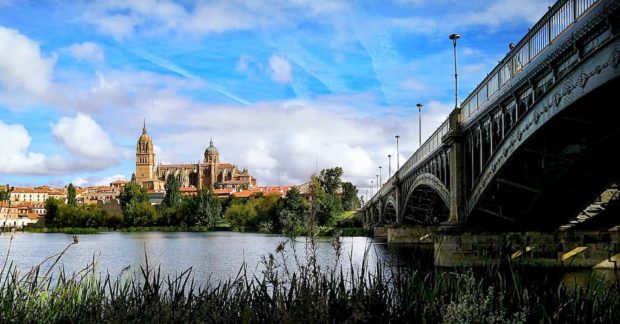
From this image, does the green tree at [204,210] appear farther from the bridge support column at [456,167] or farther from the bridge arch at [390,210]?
the bridge support column at [456,167]

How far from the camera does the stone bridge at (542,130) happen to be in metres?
16.7

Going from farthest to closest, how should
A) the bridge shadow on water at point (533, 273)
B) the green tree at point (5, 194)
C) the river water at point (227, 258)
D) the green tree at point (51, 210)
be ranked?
the green tree at point (51, 210), the river water at point (227, 258), the bridge shadow on water at point (533, 273), the green tree at point (5, 194)

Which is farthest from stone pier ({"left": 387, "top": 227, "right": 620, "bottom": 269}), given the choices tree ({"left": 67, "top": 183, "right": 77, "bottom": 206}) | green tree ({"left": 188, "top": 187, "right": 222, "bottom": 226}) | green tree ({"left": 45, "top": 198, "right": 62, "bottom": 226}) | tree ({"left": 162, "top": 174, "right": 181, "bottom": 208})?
tree ({"left": 67, "top": 183, "right": 77, "bottom": 206})

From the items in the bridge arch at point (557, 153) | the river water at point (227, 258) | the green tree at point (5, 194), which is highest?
the bridge arch at point (557, 153)

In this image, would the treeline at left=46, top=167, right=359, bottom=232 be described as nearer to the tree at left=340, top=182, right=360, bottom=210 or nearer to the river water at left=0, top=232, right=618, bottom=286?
the tree at left=340, top=182, right=360, bottom=210

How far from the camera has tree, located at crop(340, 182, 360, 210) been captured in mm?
145400

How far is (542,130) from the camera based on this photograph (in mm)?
19547

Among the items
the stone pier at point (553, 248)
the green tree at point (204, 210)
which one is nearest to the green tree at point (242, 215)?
the green tree at point (204, 210)

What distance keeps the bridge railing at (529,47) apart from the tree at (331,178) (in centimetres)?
10989

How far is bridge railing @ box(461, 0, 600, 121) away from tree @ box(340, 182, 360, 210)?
11656cm

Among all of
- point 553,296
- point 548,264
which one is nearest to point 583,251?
point 548,264

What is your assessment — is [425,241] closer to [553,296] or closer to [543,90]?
[543,90]

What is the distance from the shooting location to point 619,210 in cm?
2988

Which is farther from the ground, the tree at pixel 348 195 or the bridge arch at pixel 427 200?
the tree at pixel 348 195
